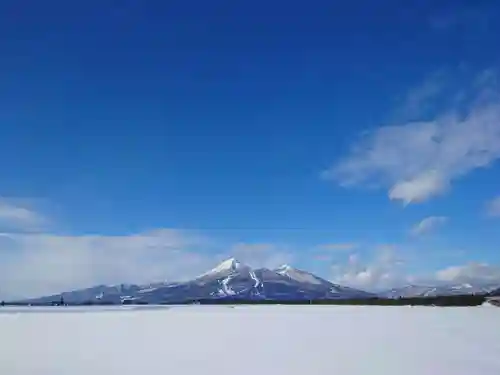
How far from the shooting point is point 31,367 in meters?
12.2

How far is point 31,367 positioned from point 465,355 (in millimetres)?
10232

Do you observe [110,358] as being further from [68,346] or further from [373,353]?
[373,353]

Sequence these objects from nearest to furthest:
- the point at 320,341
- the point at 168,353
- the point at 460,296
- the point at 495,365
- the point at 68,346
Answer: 1. the point at 495,365
2. the point at 168,353
3. the point at 68,346
4. the point at 320,341
5. the point at 460,296

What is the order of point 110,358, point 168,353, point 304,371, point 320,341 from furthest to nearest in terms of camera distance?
point 320,341 → point 168,353 → point 110,358 → point 304,371

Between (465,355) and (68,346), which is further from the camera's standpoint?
(68,346)

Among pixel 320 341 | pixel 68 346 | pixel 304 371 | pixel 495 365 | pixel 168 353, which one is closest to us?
pixel 304 371

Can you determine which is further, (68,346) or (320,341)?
(320,341)

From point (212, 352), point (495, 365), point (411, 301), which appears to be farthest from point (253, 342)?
point (411, 301)

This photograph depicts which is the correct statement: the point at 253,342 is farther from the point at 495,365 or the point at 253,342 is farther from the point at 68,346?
the point at 495,365

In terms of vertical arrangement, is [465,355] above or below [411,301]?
below

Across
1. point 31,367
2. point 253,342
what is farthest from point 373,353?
point 31,367

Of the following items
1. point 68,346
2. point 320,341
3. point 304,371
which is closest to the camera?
point 304,371

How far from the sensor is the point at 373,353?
48.5ft

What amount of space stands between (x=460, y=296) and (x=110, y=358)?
290 ft
